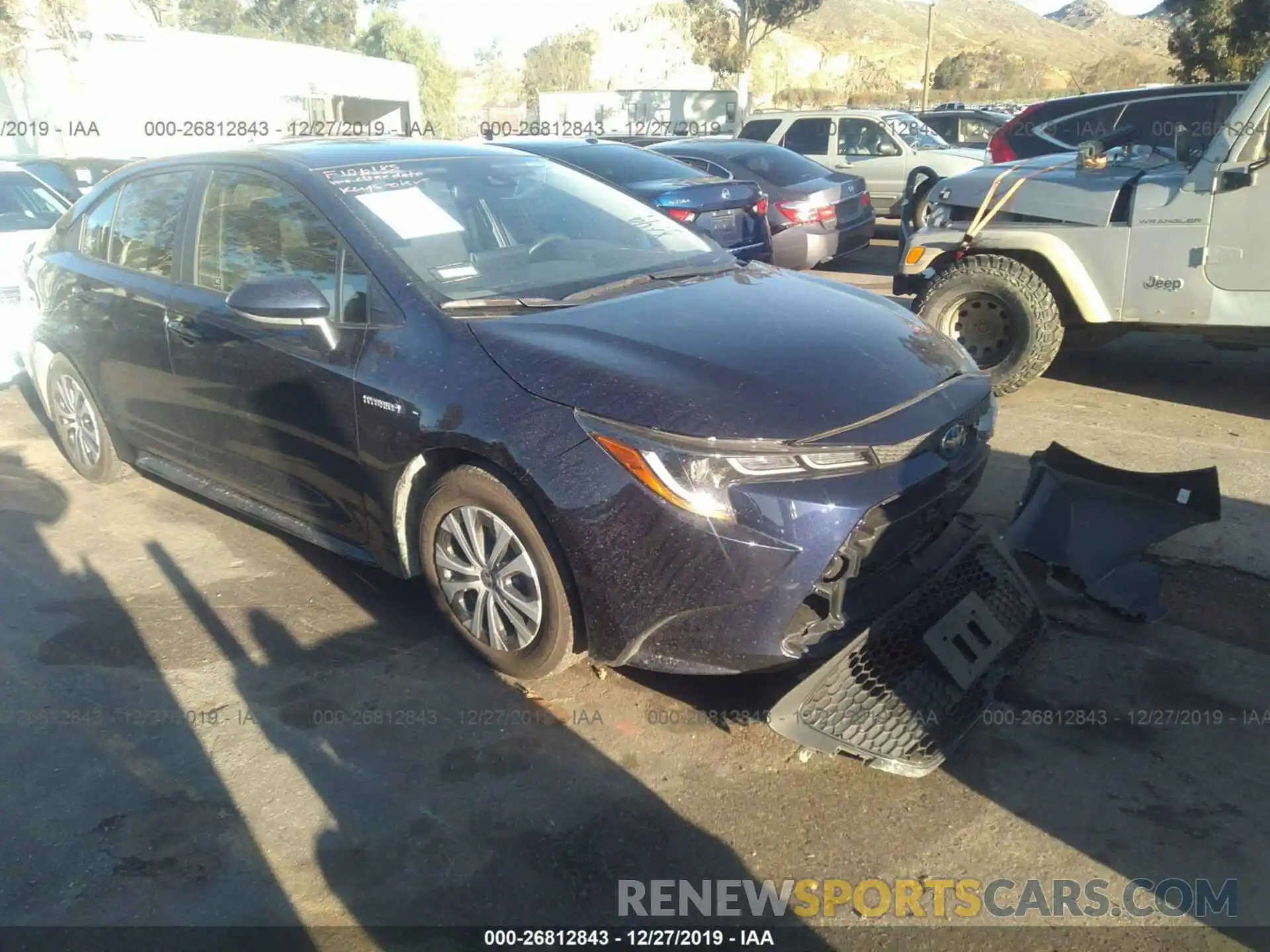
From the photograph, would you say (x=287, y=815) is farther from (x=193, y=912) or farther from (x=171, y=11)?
(x=171, y=11)

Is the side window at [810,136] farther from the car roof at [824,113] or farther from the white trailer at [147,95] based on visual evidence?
the white trailer at [147,95]

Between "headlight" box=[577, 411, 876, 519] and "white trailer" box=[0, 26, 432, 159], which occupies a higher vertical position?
"white trailer" box=[0, 26, 432, 159]

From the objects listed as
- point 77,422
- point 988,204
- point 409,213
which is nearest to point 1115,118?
point 988,204

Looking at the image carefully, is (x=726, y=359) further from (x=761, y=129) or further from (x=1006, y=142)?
(x=761, y=129)

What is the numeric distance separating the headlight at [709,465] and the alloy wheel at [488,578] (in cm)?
56

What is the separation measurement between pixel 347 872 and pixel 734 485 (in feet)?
4.79

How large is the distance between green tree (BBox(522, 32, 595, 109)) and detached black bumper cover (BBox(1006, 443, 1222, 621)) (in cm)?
5941

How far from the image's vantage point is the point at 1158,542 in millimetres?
4027

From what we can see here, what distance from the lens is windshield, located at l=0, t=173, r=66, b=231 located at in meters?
8.23

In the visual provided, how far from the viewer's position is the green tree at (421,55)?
161ft

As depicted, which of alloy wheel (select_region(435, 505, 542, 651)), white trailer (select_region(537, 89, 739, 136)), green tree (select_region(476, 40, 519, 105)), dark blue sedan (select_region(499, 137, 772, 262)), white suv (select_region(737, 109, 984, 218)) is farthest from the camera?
green tree (select_region(476, 40, 519, 105))

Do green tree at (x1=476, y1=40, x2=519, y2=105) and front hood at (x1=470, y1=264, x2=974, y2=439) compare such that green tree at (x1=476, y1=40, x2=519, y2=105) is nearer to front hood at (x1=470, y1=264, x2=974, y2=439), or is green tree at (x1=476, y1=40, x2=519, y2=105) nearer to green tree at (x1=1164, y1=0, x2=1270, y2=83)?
green tree at (x1=1164, y1=0, x2=1270, y2=83)

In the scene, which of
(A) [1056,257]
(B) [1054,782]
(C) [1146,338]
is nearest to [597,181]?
(A) [1056,257]

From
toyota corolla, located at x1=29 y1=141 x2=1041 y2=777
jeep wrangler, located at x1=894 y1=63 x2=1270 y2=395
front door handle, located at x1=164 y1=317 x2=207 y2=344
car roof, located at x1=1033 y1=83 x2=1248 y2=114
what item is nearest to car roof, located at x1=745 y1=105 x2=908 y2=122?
car roof, located at x1=1033 y1=83 x2=1248 y2=114
